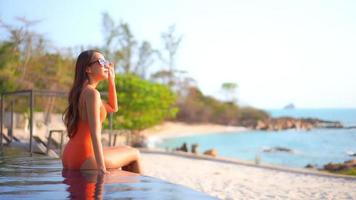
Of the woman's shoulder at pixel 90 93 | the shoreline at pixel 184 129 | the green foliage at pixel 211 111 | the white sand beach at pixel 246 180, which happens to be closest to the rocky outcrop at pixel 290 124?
the green foliage at pixel 211 111

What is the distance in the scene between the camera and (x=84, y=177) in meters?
2.52

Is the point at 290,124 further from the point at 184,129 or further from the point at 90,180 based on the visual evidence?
the point at 90,180

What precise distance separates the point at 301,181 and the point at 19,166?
5252mm

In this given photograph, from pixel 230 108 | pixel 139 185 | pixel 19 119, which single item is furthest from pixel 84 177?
pixel 230 108

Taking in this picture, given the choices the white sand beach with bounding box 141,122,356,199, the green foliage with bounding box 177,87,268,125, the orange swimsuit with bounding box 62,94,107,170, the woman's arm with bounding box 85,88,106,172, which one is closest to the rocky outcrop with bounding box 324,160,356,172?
the white sand beach with bounding box 141,122,356,199

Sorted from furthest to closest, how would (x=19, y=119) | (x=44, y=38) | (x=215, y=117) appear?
(x=215, y=117)
(x=44, y=38)
(x=19, y=119)

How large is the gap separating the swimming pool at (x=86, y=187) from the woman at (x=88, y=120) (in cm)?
8

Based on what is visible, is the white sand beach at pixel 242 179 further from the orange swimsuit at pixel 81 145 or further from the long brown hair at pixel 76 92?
the long brown hair at pixel 76 92

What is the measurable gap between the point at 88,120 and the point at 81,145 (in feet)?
0.62

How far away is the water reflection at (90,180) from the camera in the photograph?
2.17m

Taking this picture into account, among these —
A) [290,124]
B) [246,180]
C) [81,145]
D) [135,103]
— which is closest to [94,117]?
[81,145]

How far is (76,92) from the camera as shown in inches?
101

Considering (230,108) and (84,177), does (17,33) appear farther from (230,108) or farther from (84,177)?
(230,108)

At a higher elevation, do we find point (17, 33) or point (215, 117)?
point (17, 33)
